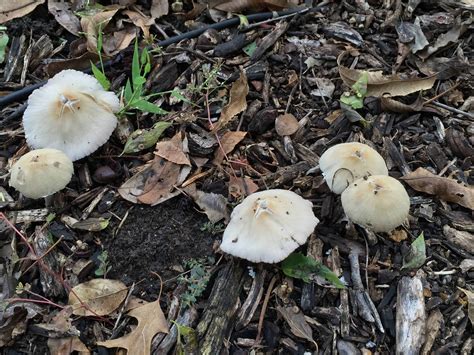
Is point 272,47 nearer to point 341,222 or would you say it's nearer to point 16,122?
point 341,222

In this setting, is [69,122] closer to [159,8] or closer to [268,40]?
[159,8]

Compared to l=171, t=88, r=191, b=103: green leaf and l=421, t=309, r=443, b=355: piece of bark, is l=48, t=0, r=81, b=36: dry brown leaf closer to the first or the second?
l=171, t=88, r=191, b=103: green leaf

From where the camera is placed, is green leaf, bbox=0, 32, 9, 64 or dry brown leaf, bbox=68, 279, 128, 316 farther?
green leaf, bbox=0, 32, 9, 64

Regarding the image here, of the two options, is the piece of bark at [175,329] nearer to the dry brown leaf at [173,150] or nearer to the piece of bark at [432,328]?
the dry brown leaf at [173,150]

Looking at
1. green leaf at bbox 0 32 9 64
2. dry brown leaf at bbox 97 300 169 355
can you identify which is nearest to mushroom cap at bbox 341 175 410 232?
dry brown leaf at bbox 97 300 169 355

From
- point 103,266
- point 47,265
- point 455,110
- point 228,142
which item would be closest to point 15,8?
point 228,142

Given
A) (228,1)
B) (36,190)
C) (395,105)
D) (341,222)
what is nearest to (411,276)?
(341,222)
